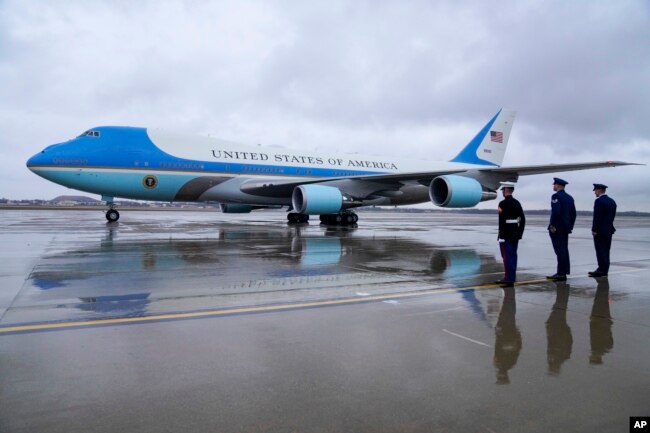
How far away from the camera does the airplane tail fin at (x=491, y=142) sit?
25578 millimetres

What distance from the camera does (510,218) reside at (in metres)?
6.52

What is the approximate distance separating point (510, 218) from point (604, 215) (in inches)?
83.2

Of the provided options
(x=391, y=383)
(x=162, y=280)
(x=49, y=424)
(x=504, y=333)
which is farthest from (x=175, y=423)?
(x=162, y=280)

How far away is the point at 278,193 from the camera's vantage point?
19688mm

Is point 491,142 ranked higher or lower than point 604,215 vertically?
higher

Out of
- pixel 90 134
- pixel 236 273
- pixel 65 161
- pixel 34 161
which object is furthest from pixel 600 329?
pixel 34 161

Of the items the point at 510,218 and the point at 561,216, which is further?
the point at 561,216

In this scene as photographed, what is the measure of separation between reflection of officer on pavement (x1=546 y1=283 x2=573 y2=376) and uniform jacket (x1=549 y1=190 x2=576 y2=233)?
236cm

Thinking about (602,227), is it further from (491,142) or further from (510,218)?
(491,142)

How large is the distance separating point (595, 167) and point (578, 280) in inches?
471

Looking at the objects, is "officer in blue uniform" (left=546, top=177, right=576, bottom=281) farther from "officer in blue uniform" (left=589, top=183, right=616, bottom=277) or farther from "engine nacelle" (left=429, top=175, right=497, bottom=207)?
"engine nacelle" (left=429, top=175, right=497, bottom=207)

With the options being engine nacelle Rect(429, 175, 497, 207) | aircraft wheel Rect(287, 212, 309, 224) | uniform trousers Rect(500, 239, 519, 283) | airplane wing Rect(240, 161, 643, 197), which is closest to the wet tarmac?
uniform trousers Rect(500, 239, 519, 283)

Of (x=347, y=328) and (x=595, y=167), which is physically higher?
(x=595, y=167)

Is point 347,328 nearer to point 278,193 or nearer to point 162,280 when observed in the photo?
point 162,280
